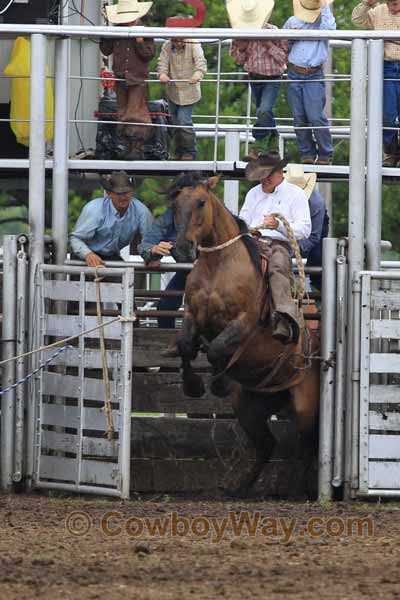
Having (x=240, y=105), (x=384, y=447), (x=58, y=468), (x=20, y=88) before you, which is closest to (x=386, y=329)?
(x=384, y=447)

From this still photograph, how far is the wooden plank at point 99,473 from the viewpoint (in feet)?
34.1

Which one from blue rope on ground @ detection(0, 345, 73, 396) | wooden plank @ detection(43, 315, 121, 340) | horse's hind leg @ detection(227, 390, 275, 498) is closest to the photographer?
wooden plank @ detection(43, 315, 121, 340)

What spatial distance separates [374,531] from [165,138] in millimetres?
4869

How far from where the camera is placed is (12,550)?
8.11 metres

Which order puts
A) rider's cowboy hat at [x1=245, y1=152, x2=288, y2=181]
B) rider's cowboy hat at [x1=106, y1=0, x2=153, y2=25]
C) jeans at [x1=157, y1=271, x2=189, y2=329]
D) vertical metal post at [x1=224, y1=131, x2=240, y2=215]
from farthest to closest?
vertical metal post at [x1=224, y1=131, x2=240, y2=215] < rider's cowboy hat at [x1=106, y1=0, x2=153, y2=25] < jeans at [x1=157, y1=271, x2=189, y2=329] < rider's cowboy hat at [x1=245, y1=152, x2=288, y2=181]

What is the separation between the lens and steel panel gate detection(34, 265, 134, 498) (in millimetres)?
10375

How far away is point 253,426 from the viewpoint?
11148 millimetres

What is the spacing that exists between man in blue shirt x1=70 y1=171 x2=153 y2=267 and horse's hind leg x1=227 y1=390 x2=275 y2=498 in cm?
167

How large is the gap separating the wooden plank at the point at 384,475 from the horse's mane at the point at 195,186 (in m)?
1.71

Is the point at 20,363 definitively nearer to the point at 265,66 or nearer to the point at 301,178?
the point at 301,178

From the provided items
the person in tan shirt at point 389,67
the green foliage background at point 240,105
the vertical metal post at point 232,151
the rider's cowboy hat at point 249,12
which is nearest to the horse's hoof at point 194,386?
the person in tan shirt at point 389,67

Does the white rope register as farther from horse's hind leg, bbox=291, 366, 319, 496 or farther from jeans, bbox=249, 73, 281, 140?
jeans, bbox=249, 73, 281, 140

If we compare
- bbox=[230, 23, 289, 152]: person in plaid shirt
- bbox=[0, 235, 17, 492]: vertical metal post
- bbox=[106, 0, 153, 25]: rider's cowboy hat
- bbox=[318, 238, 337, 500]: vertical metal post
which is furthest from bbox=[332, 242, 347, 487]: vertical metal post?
bbox=[106, 0, 153, 25]: rider's cowboy hat

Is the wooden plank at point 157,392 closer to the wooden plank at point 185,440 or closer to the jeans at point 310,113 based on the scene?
the wooden plank at point 185,440
